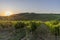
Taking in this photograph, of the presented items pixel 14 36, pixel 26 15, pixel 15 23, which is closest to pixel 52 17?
pixel 26 15

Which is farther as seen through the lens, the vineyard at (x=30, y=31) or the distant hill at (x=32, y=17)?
the distant hill at (x=32, y=17)

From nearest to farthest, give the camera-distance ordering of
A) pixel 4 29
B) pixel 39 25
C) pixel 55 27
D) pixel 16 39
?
1. pixel 55 27
2. pixel 16 39
3. pixel 39 25
4. pixel 4 29

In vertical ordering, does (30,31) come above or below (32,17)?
below

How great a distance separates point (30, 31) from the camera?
11305 millimetres

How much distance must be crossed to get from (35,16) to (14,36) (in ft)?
13.0

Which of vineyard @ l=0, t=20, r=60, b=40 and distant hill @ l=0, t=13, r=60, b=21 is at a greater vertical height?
distant hill @ l=0, t=13, r=60, b=21

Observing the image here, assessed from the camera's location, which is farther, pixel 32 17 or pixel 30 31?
pixel 32 17

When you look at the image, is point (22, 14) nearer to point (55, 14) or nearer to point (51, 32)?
point (55, 14)

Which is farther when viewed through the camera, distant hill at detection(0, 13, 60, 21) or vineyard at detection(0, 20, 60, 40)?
distant hill at detection(0, 13, 60, 21)

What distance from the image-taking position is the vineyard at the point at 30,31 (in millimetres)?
10117

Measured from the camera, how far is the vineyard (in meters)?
10.1

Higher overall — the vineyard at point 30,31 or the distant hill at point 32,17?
the distant hill at point 32,17

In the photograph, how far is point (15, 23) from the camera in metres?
13.9

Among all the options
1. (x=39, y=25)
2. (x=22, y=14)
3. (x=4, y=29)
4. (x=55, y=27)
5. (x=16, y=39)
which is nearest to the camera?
(x=55, y=27)
